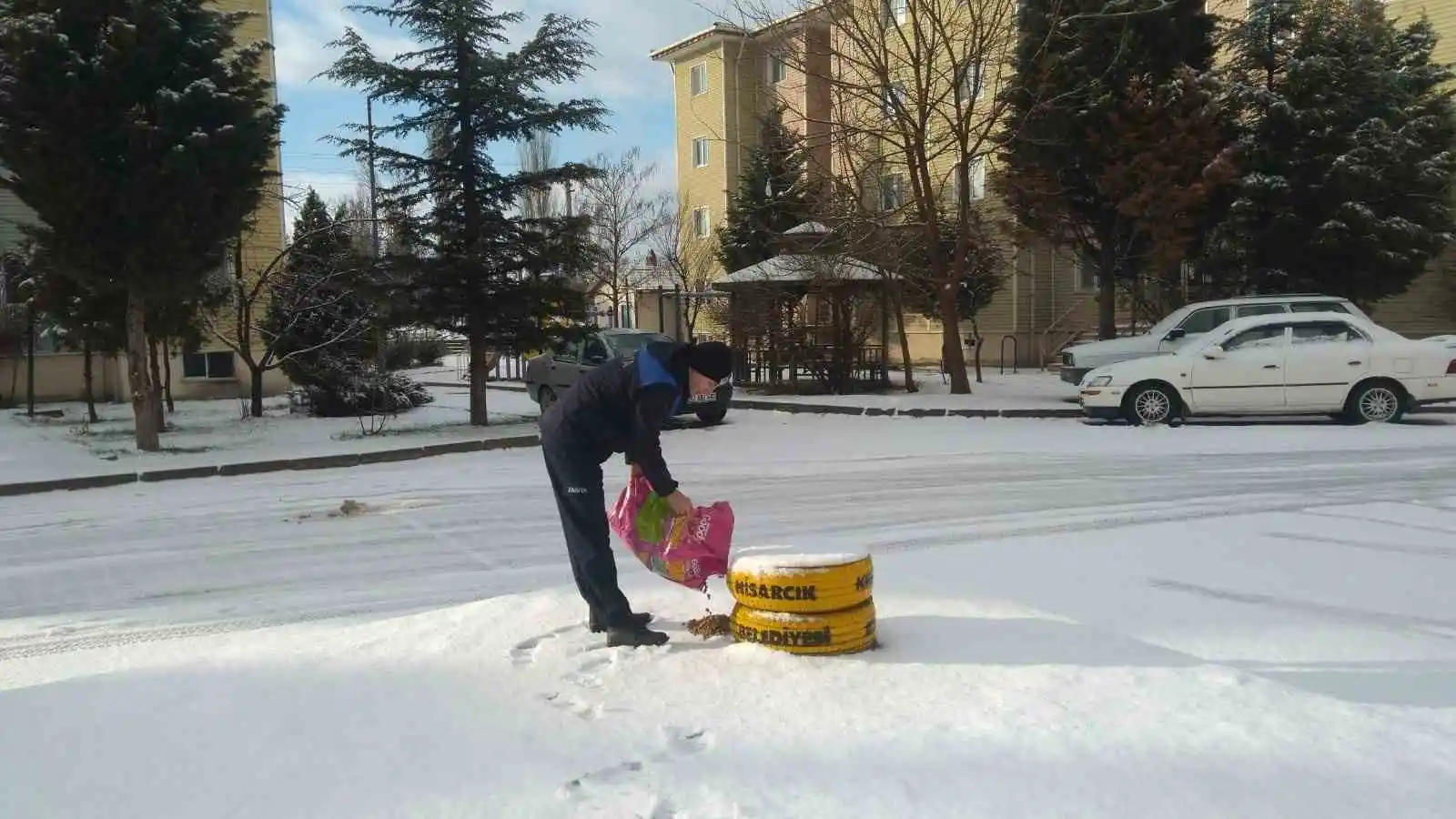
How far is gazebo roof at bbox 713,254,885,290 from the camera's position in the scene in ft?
67.6

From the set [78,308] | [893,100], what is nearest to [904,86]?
[893,100]

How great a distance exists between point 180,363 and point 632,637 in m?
24.6

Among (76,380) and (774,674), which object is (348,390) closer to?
(76,380)

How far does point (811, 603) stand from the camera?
4414 mm

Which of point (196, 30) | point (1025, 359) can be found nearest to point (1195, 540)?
point (196, 30)

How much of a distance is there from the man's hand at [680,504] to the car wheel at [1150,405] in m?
11.6

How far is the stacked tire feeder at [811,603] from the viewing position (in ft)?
14.5

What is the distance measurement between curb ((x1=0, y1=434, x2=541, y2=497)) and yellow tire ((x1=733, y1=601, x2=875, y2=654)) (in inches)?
394

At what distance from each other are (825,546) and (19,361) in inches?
938

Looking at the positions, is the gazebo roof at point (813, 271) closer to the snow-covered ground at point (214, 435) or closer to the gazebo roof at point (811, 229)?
the gazebo roof at point (811, 229)

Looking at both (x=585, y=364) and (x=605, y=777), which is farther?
(x=585, y=364)

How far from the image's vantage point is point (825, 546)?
6.39 m

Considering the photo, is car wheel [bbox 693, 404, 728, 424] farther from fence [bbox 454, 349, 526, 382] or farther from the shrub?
fence [bbox 454, 349, 526, 382]

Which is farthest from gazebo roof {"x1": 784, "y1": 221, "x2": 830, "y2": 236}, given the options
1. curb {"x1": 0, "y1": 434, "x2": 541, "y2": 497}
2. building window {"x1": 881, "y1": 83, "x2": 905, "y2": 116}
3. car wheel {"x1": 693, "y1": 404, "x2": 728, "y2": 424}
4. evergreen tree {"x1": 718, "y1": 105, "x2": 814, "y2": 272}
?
evergreen tree {"x1": 718, "y1": 105, "x2": 814, "y2": 272}
